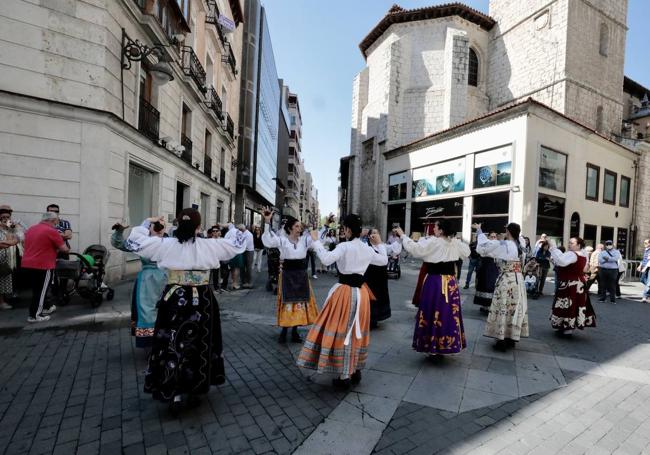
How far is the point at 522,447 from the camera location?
2.74 metres

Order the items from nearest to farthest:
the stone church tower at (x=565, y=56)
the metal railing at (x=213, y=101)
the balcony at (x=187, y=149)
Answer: the balcony at (x=187, y=149), the metal railing at (x=213, y=101), the stone church tower at (x=565, y=56)

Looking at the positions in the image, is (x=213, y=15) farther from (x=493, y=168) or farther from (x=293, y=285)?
(x=293, y=285)

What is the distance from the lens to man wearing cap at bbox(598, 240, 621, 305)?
379 inches

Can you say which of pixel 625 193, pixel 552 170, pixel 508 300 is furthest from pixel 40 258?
pixel 625 193

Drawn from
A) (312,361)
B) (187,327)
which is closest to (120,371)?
(187,327)

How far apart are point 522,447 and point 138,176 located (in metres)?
11.6

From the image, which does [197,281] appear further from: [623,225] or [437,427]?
[623,225]

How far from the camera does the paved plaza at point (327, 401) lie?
272 centimetres

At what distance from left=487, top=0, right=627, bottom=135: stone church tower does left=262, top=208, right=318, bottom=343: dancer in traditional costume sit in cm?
2083

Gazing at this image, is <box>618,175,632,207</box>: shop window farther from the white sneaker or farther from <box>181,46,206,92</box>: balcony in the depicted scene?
the white sneaker

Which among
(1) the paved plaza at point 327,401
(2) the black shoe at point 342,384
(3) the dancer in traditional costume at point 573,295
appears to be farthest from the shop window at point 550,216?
(2) the black shoe at point 342,384

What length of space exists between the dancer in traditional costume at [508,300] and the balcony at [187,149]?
40.7ft

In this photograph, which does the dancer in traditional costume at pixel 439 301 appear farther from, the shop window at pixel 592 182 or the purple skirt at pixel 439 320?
the shop window at pixel 592 182

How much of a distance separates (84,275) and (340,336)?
581 centimetres
